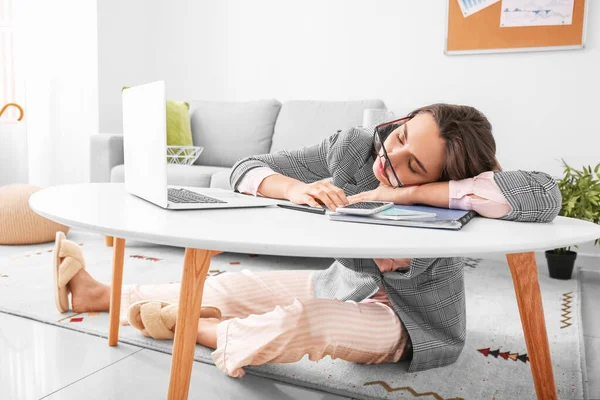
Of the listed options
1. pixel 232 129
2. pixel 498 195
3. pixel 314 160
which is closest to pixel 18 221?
pixel 232 129

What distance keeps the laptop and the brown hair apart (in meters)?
0.36

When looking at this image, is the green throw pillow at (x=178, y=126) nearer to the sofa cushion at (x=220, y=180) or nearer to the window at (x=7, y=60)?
the sofa cushion at (x=220, y=180)

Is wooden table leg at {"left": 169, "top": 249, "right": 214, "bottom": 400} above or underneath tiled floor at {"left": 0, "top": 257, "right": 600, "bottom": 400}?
→ above

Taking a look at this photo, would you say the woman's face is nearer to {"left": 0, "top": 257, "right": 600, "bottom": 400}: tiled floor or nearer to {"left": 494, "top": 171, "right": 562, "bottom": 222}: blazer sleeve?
{"left": 494, "top": 171, "right": 562, "bottom": 222}: blazer sleeve

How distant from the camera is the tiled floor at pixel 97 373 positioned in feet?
4.02

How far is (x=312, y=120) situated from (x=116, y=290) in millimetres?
1881

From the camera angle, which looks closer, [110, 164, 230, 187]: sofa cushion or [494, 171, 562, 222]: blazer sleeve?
[494, 171, 562, 222]: blazer sleeve

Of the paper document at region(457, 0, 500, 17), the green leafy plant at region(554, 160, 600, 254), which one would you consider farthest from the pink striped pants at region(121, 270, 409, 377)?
the paper document at region(457, 0, 500, 17)

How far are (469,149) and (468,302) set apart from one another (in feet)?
3.62

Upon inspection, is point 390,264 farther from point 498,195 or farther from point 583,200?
point 583,200

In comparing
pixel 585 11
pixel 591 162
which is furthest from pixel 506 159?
pixel 585 11

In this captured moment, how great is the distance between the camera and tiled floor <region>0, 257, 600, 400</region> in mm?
1227

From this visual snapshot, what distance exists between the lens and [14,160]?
12.2ft

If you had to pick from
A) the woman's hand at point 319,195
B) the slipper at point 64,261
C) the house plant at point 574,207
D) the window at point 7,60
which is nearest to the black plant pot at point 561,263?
the house plant at point 574,207
